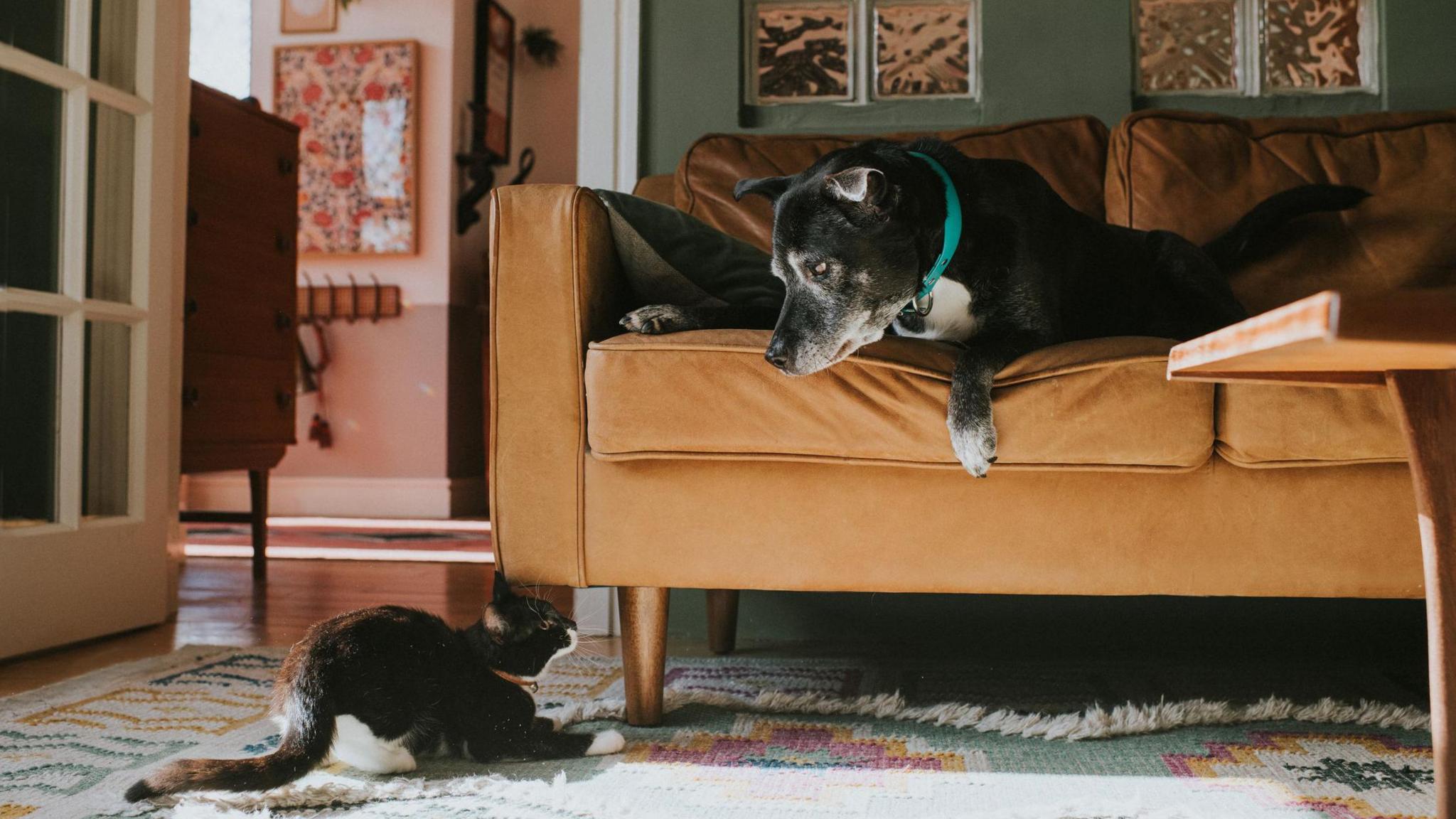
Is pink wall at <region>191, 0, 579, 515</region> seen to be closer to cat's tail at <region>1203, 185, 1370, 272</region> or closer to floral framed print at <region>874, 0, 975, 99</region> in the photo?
floral framed print at <region>874, 0, 975, 99</region>

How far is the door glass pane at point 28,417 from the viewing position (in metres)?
1.96

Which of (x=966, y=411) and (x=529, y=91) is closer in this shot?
(x=966, y=411)

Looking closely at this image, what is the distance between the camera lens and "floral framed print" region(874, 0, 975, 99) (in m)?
2.38

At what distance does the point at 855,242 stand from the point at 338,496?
422 centimetres

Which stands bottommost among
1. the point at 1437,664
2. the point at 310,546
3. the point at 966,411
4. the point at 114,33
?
the point at 310,546

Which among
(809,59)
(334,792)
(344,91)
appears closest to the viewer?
(334,792)

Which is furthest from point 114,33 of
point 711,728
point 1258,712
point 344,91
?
point 344,91

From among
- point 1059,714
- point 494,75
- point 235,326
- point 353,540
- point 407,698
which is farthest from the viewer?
point 494,75

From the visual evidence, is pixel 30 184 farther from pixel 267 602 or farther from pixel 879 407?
pixel 879 407

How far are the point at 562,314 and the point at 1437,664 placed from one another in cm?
100

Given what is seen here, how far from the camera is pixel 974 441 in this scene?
127 centimetres

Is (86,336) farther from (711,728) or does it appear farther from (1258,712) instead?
(1258,712)

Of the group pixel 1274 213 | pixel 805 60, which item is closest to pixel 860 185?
pixel 1274 213

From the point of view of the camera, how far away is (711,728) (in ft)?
4.58
